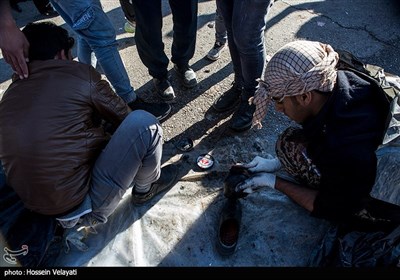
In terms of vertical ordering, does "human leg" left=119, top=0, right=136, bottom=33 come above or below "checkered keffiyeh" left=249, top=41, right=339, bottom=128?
below

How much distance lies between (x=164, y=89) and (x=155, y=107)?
23cm

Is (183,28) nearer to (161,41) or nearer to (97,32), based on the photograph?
(161,41)

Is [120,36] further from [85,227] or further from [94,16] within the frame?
A: [85,227]

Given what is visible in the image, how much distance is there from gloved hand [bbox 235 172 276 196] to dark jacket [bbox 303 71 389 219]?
0.41 m

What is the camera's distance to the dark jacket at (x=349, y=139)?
167 cm

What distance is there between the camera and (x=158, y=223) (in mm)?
2322

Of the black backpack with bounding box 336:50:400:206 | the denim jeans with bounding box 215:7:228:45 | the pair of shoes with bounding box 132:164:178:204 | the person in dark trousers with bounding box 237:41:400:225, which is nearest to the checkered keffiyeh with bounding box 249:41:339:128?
the person in dark trousers with bounding box 237:41:400:225

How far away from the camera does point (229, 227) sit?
2.25 m

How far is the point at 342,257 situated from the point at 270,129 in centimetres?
127

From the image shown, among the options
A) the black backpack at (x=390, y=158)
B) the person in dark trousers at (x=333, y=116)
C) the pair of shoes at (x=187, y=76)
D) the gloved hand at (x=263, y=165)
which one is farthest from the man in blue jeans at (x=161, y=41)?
the black backpack at (x=390, y=158)

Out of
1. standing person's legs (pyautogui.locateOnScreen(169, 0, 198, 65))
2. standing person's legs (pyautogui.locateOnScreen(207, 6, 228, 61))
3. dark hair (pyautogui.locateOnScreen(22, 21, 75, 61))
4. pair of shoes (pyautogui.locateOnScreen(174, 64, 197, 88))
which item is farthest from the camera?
standing person's legs (pyautogui.locateOnScreen(207, 6, 228, 61))

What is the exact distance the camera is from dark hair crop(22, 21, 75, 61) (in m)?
1.85

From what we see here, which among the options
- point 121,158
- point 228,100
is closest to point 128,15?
point 228,100

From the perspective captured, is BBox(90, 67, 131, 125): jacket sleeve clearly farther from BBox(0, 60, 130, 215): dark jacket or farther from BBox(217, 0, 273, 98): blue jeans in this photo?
BBox(217, 0, 273, 98): blue jeans
